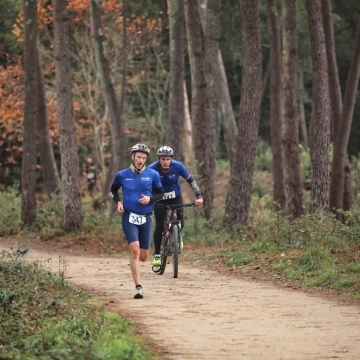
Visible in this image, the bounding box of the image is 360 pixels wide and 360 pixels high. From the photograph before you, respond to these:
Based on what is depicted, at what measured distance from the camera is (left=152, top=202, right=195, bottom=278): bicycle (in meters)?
18.8

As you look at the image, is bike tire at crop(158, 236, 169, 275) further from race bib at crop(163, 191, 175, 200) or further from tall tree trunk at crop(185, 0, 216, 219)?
tall tree trunk at crop(185, 0, 216, 219)

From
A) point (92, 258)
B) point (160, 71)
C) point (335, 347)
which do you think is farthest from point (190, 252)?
point (160, 71)

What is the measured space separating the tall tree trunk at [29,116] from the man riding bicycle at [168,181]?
11652 millimetres

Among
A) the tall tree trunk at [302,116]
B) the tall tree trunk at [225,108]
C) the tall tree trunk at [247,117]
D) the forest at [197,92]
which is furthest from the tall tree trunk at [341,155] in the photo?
the tall tree trunk at [302,116]

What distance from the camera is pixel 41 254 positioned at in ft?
84.5

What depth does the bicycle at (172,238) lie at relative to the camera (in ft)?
61.6

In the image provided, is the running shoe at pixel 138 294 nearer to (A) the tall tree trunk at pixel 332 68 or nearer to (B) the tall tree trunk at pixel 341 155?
(B) the tall tree trunk at pixel 341 155

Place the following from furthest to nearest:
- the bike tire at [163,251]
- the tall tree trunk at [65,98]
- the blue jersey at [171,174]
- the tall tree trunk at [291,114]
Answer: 1. the tall tree trunk at [65,98]
2. the tall tree trunk at [291,114]
3. the blue jersey at [171,174]
4. the bike tire at [163,251]

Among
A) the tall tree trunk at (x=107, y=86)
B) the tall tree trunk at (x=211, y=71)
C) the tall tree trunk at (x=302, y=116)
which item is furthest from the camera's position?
the tall tree trunk at (x=302, y=116)

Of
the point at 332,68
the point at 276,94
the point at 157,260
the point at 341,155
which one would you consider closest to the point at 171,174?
the point at 157,260

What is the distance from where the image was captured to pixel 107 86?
1282 inches

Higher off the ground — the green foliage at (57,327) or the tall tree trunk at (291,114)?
the tall tree trunk at (291,114)

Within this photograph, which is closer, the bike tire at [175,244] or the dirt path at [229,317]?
the dirt path at [229,317]

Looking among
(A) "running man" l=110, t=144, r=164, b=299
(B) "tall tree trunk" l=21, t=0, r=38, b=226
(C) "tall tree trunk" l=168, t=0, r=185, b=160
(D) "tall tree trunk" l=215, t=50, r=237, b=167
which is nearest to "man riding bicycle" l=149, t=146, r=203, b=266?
(A) "running man" l=110, t=144, r=164, b=299
